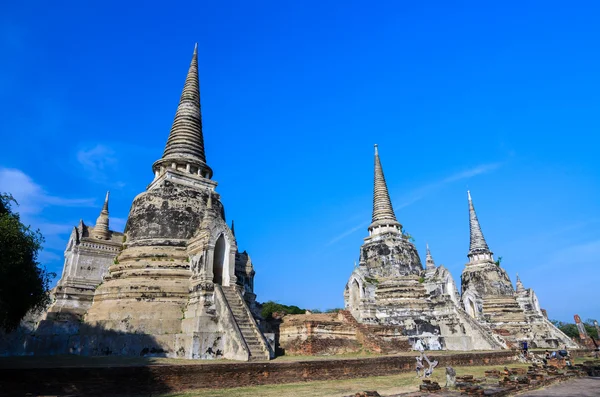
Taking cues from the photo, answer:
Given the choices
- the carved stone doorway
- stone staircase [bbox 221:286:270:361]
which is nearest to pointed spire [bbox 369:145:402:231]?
the carved stone doorway

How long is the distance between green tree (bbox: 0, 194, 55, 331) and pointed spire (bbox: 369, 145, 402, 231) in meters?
25.8

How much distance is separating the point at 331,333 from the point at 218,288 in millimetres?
7243

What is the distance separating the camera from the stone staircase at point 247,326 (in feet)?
50.1

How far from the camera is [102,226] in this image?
2697 centimetres

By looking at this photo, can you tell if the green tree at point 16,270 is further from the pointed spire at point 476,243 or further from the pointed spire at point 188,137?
the pointed spire at point 476,243

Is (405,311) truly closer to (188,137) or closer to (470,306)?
(470,306)

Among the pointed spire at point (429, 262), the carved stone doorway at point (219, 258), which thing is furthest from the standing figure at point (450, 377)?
the pointed spire at point (429, 262)

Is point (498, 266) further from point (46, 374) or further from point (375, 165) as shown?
point (46, 374)

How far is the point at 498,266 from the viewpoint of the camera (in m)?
41.6

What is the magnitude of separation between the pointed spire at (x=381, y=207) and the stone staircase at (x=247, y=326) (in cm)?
1851

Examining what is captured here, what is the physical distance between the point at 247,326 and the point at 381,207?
20.8m

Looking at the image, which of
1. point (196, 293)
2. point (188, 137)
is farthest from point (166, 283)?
point (188, 137)

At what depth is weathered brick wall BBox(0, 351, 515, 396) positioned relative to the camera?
948cm

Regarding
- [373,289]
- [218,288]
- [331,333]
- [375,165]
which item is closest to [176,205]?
[218,288]
